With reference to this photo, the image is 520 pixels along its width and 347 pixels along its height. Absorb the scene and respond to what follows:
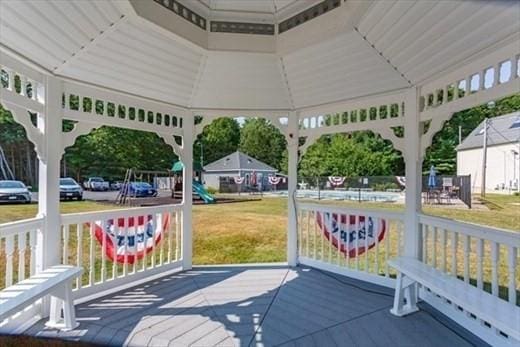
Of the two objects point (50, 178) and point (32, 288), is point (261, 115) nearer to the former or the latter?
point (50, 178)

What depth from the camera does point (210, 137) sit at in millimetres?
24000

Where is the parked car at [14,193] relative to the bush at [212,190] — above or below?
above

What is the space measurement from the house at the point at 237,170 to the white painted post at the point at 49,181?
15.5 m

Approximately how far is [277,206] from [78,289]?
1002 centimetres

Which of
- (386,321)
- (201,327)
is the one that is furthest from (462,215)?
(201,327)

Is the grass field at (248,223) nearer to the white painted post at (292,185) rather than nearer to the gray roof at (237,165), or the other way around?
the white painted post at (292,185)

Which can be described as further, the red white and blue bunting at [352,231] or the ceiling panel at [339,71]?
the red white and blue bunting at [352,231]

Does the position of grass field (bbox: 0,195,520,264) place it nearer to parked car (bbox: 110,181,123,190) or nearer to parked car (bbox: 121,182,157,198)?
parked car (bbox: 121,182,157,198)

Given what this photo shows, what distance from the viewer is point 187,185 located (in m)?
4.86

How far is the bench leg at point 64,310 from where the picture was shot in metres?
2.91

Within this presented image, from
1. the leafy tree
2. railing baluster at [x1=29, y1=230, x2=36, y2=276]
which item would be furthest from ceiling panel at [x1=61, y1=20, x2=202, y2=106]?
the leafy tree

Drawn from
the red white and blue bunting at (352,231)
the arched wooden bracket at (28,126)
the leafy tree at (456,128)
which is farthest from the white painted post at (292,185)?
the leafy tree at (456,128)

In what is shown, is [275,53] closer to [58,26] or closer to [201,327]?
[58,26]

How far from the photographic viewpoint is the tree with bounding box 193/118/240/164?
938 inches
